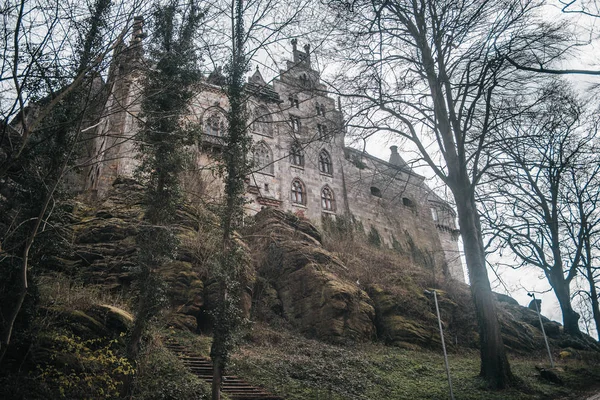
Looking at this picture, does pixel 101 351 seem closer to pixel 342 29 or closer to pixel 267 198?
pixel 342 29

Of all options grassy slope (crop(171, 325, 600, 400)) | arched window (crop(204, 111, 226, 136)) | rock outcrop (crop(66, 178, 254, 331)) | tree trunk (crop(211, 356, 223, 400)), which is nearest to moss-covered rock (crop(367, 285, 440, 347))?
grassy slope (crop(171, 325, 600, 400))

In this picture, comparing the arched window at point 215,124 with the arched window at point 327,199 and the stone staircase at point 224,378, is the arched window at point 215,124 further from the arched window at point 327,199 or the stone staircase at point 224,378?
the arched window at point 327,199

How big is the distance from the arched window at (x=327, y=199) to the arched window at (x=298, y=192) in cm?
183

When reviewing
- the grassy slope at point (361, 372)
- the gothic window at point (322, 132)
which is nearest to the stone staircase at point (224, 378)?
the grassy slope at point (361, 372)

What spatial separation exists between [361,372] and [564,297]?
12229 millimetres

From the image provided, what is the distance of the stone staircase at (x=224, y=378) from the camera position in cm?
909

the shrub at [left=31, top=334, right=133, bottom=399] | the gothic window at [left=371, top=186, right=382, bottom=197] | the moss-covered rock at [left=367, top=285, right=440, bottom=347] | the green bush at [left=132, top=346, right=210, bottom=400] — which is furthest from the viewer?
the gothic window at [left=371, top=186, right=382, bottom=197]

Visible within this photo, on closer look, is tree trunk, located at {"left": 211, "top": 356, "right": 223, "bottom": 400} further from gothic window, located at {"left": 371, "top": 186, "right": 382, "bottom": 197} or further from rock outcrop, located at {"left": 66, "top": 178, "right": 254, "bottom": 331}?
gothic window, located at {"left": 371, "top": 186, "right": 382, "bottom": 197}

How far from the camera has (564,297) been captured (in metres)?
18.7

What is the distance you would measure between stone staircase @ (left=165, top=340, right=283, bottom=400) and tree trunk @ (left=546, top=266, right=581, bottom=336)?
15.4 meters

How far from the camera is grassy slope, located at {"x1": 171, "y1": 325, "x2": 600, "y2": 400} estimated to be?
10.1 meters

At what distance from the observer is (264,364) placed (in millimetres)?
10898

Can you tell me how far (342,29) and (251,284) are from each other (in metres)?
9.48

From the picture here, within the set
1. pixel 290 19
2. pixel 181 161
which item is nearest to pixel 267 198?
pixel 181 161
